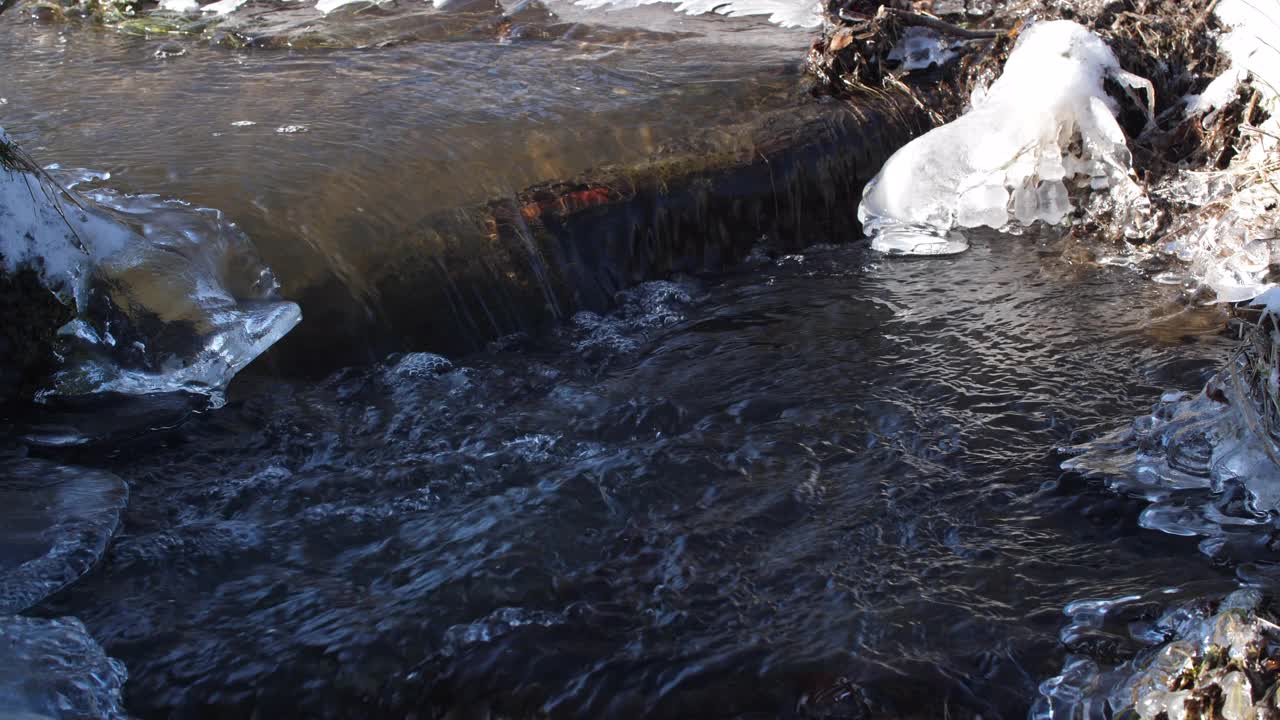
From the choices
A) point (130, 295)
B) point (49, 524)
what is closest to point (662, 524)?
point (49, 524)

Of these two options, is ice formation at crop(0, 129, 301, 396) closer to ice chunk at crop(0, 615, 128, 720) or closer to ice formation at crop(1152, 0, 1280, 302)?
ice chunk at crop(0, 615, 128, 720)

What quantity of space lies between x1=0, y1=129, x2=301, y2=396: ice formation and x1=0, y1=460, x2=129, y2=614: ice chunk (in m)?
0.51

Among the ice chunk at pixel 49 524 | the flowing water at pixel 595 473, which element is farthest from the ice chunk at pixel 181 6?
the ice chunk at pixel 49 524

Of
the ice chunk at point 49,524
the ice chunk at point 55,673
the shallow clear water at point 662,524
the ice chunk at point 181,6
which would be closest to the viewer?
the ice chunk at point 55,673

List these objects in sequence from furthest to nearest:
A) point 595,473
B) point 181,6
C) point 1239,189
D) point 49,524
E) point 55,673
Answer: point 181,6
point 1239,189
point 595,473
point 49,524
point 55,673

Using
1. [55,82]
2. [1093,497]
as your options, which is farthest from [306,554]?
[55,82]

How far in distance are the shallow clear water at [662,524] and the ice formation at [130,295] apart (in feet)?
0.71

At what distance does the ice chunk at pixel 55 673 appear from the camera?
2.62 meters

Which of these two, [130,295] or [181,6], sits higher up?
[181,6]

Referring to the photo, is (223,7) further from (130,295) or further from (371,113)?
(130,295)

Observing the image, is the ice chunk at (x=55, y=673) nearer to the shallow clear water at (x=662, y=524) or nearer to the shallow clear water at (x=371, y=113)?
the shallow clear water at (x=662, y=524)

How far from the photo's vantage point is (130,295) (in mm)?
4105

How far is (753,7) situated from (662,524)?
18.5 ft

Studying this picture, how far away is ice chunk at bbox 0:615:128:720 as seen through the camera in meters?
2.62
